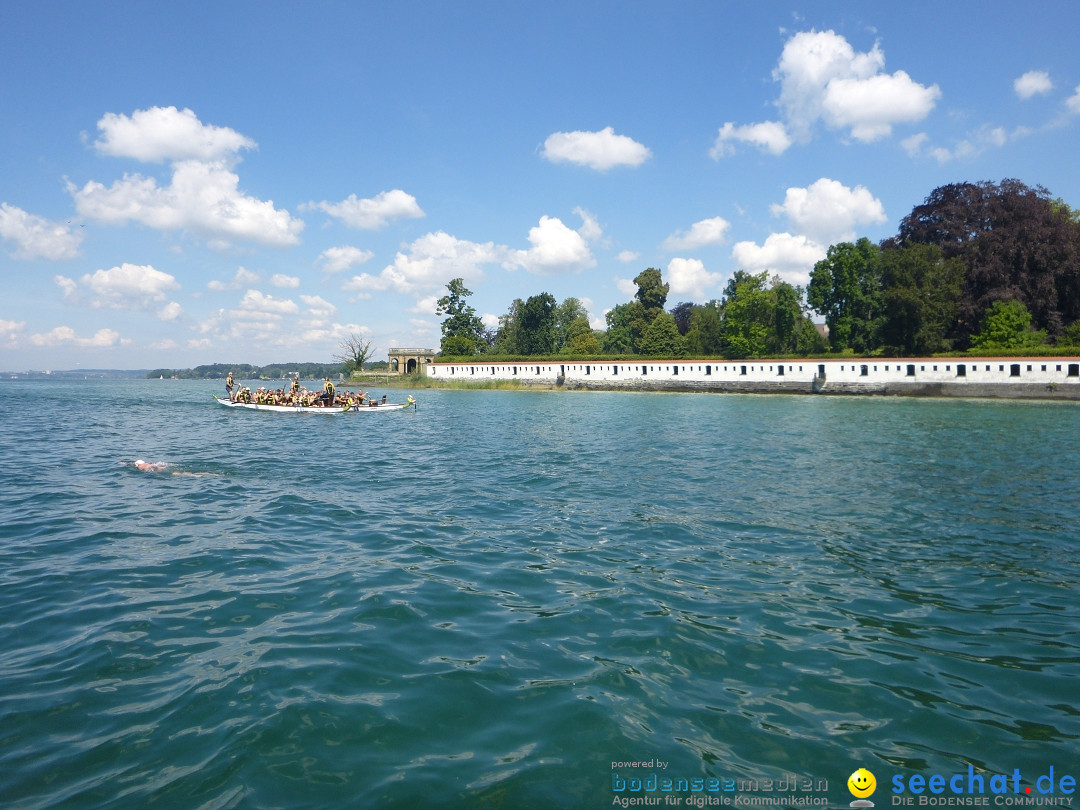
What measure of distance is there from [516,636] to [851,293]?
237 feet

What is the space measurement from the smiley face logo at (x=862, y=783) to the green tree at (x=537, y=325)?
85.0m

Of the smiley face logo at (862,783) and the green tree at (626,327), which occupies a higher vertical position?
the green tree at (626,327)

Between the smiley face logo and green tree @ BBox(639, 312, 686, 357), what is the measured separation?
76277 millimetres

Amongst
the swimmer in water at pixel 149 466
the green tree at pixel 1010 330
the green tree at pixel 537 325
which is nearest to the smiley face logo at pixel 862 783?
the swimmer in water at pixel 149 466

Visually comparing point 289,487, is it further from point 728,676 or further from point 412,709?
point 728,676

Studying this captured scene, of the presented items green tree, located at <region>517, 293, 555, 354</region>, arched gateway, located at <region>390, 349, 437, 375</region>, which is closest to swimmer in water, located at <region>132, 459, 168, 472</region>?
green tree, located at <region>517, 293, 555, 354</region>

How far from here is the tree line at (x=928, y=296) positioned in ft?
188

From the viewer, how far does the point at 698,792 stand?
13.9ft

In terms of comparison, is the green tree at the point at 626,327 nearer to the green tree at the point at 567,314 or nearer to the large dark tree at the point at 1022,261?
the green tree at the point at 567,314

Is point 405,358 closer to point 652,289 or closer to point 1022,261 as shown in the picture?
point 652,289

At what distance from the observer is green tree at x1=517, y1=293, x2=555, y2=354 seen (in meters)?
88.2

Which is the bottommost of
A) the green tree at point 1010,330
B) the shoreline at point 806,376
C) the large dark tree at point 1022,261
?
the shoreline at point 806,376

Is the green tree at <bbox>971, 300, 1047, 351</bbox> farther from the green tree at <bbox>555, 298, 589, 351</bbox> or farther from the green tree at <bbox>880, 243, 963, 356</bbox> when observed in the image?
the green tree at <bbox>555, 298, 589, 351</bbox>

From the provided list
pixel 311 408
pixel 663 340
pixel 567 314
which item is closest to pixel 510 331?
pixel 567 314
